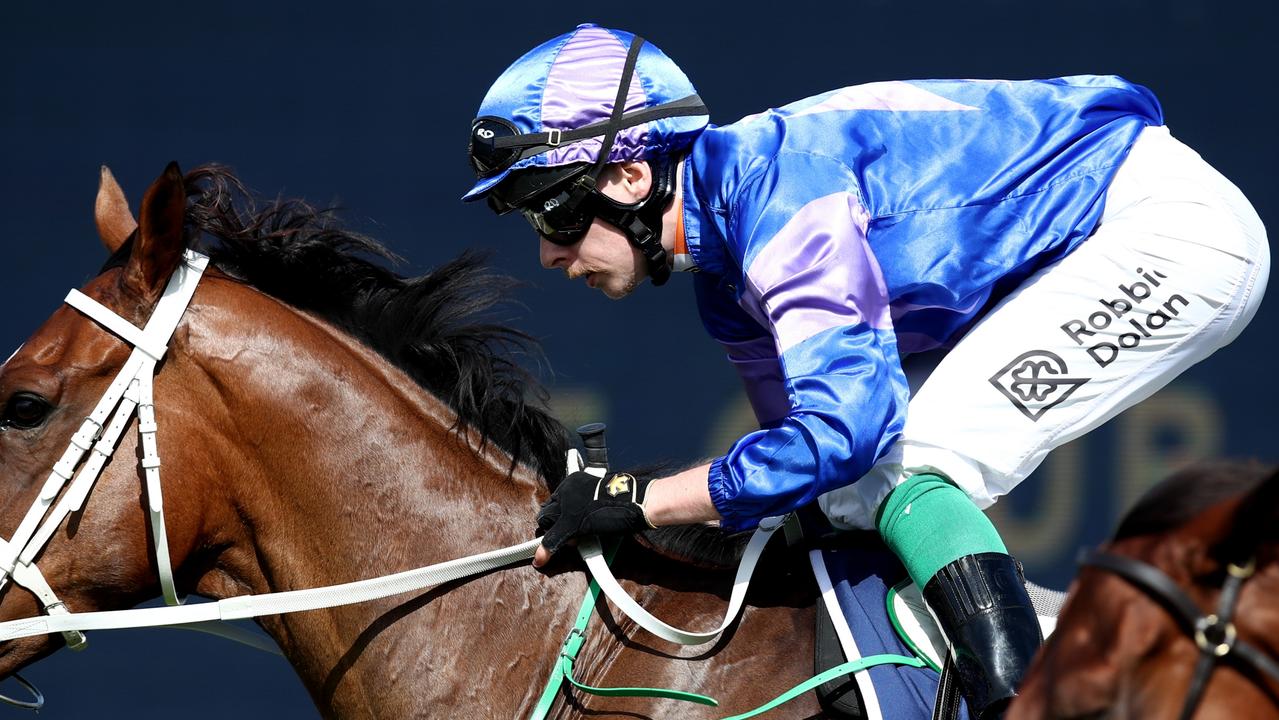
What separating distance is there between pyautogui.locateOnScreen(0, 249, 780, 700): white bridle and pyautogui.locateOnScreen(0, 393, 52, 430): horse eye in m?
0.07

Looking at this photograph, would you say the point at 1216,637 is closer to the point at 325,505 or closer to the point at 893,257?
the point at 893,257

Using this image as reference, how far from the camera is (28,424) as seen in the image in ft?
5.68

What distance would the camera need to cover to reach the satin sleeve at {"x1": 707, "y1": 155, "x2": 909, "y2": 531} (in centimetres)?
157

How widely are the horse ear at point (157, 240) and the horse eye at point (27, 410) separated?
0.20m

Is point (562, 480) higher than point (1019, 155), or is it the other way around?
point (1019, 155)

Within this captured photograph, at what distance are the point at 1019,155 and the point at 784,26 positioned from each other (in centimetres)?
245

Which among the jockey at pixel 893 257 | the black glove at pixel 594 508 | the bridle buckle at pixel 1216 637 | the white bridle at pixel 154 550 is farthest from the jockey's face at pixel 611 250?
the bridle buckle at pixel 1216 637

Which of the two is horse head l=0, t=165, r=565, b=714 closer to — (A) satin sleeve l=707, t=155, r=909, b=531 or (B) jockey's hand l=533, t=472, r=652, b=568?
(B) jockey's hand l=533, t=472, r=652, b=568

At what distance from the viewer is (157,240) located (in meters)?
1.78

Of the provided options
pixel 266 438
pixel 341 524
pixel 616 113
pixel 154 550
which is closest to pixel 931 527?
pixel 616 113

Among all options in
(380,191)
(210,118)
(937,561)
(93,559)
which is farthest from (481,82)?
(937,561)

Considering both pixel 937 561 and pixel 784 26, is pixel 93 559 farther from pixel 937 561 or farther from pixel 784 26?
pixel 784 26

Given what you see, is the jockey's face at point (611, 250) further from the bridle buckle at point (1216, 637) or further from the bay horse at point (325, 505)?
the bridle buckle at point (1216, 637)

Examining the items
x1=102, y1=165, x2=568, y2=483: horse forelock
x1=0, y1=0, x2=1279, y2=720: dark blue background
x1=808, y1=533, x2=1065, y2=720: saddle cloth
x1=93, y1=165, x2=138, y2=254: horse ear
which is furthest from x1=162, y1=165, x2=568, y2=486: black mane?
x1=0, y1=0, x2=1279, y2=720: dark blue background
